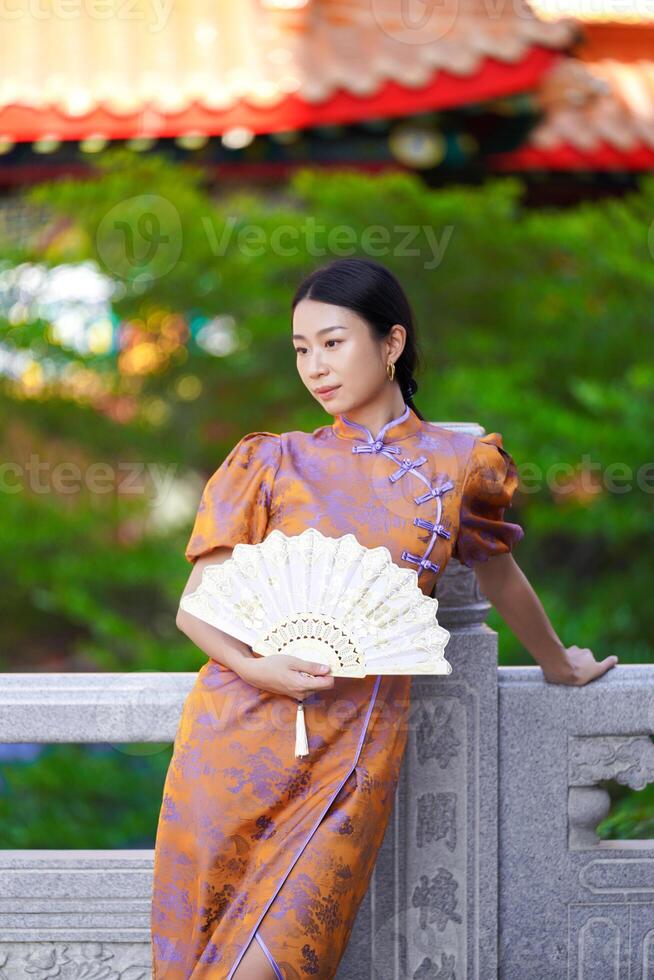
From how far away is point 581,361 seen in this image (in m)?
4.43

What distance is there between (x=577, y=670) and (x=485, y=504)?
447mm

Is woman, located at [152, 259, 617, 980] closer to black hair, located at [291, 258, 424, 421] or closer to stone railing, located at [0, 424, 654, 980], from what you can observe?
black hair, located at [291, 258, 424, 421]

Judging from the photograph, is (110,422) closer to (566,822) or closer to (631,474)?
(631,474)

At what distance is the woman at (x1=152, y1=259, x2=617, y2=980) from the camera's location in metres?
1.69

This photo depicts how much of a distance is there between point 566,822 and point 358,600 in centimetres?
81

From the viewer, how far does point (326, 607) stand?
1676mm

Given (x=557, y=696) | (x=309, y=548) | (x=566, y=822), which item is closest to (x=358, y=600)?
(x=309, y=548)

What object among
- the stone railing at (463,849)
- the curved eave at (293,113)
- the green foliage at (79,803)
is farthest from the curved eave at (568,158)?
the stone railing at (463,849)
